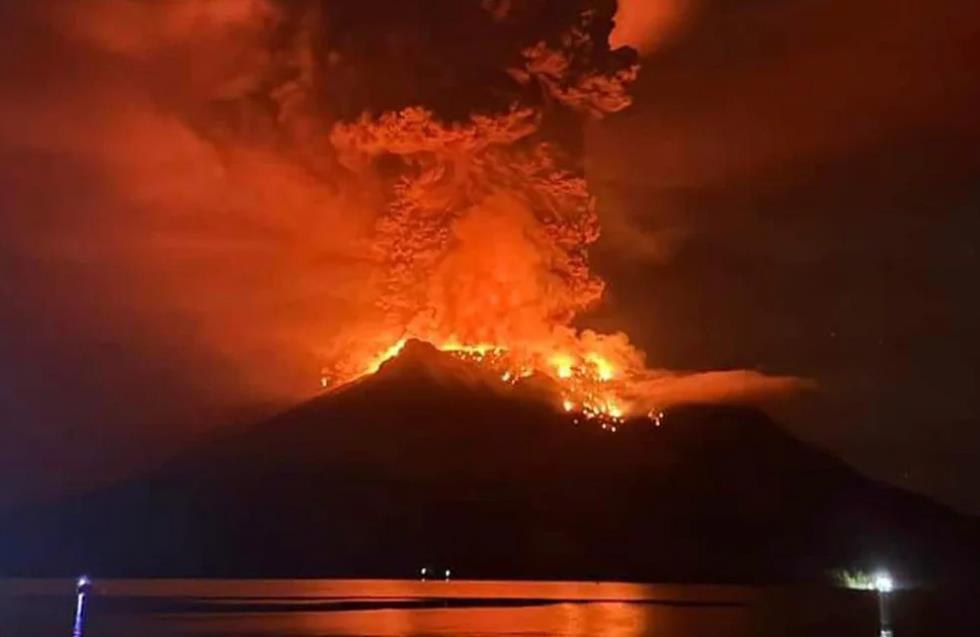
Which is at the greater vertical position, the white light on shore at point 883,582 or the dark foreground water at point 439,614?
the white light on shore at point 883,582

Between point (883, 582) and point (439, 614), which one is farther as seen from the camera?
point (883, 582)

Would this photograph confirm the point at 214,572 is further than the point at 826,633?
Yes

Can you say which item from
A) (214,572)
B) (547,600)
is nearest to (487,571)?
(214,572)

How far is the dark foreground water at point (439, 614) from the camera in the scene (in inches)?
2500

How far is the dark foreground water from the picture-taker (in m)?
63.5

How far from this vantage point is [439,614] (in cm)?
8338

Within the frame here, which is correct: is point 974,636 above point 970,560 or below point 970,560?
below

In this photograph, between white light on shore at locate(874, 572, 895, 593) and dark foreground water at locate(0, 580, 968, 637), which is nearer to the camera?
dark foreground water at locate(0, 580, 968, 637)

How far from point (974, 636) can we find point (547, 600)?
169ft

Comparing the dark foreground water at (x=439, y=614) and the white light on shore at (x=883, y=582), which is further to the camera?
the white light on shore at (x=883, y=582)

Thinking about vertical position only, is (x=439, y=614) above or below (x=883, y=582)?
below

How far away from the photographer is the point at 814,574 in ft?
620

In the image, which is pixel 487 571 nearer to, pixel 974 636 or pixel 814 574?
pixel 814 574

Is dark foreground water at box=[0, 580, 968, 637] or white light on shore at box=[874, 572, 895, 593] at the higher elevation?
white light on shore at box=[874, 572, 895, 593]
